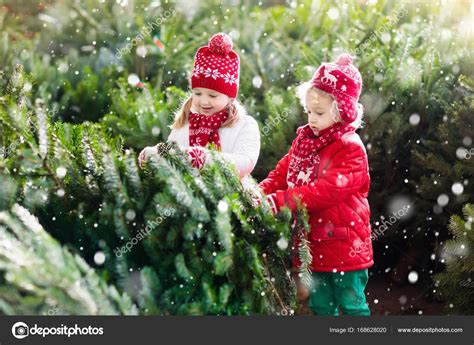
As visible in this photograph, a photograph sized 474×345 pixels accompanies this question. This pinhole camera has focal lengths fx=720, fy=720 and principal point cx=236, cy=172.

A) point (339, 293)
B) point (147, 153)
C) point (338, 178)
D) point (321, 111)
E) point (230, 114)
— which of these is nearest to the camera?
point (147, 153)

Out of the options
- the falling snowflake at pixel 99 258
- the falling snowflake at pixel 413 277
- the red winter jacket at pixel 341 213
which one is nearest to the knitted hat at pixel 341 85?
the red winter jacket at pixel 341 213

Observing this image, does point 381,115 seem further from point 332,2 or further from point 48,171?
point 332,2

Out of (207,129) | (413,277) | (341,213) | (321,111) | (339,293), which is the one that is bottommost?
(413,277)

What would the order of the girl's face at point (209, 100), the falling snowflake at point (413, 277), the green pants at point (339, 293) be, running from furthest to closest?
1. the falling snowflake at point (413, 277)
2. the girl's face at point (209, 100)
3. the green pants at point (339, 293)

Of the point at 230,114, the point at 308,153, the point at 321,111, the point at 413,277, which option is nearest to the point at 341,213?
the point at 308,153

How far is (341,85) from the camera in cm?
307

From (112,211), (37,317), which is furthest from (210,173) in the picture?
(37,317)

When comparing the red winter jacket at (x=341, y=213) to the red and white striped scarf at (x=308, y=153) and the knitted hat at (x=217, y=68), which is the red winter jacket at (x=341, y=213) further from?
the knitted hat at (x=217, y=68)

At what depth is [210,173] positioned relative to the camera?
103 inches

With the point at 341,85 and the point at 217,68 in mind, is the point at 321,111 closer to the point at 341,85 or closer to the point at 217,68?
the point at 341,85

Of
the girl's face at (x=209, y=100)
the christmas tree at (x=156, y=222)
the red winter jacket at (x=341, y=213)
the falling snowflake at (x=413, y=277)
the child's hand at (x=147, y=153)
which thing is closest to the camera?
the christmas tree at (x=156, y=222)

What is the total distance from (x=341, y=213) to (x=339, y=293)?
382mm

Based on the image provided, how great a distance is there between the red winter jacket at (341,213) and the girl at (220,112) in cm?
36

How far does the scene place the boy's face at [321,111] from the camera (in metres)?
3.09
